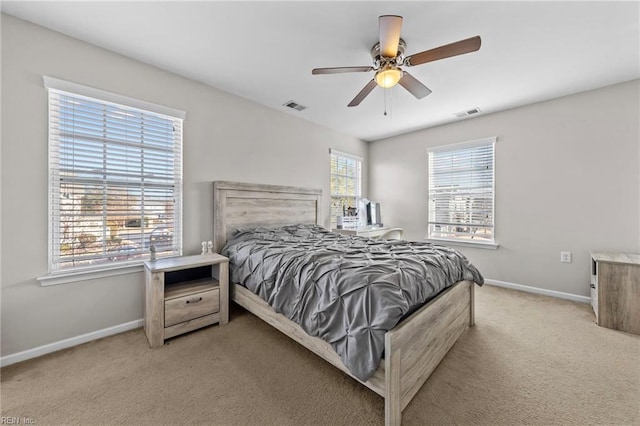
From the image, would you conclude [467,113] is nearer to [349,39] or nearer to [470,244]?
[470,244]

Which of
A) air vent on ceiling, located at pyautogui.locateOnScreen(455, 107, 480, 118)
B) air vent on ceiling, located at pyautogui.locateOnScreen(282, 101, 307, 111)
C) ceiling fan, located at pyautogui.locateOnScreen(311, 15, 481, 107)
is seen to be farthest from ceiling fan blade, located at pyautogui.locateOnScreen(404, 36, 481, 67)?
air vent on ceiling, located at pyautogui.locateOnScreen(455, 107, 480, 118)

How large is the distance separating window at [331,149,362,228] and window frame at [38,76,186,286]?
2.52 metres

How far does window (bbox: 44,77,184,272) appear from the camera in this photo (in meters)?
2.06

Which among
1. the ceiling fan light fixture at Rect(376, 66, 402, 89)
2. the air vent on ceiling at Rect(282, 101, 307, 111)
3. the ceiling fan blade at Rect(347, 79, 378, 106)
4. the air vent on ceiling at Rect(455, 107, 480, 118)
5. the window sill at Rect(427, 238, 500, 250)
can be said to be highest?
the air vent on ceiling at Rect(282, 101, 307, 111)

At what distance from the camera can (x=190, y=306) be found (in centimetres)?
223

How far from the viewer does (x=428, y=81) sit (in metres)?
2.74

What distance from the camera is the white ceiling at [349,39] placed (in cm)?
179

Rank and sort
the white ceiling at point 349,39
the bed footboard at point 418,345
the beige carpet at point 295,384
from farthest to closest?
the white ceiling at point 349,39
the beige carpet at point 295,384
the bed footboard at point 418,345

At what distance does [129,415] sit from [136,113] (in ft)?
8.05

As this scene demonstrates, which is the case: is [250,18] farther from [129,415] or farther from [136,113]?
[129,415]

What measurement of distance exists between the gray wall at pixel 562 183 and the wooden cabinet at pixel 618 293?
0.65 m

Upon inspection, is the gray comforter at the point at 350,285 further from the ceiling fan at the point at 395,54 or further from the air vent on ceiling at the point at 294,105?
the air vent on ceiling at the point at 294,105

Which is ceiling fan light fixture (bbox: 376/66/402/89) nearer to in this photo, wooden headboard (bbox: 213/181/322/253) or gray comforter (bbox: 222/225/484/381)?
gray comforter (bbox: 222/225/484/381)

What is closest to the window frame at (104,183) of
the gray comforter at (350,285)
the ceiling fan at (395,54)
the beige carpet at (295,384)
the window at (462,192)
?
the beige carpet at (295,384)
